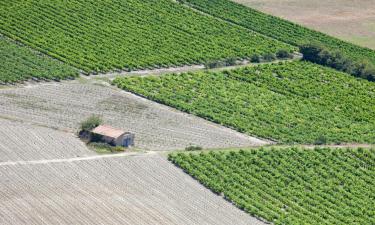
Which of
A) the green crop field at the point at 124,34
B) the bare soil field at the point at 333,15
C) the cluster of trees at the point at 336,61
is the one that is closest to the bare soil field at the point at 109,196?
the green crop field at the point at 124,34

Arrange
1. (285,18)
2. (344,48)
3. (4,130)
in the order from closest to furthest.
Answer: (4,130) < (344,48) < (285,18)

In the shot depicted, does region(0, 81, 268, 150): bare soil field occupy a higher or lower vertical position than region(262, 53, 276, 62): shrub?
lower

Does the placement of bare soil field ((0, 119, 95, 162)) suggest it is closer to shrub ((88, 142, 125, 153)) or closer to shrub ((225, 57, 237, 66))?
shrub ((88, 142, 125, 153))

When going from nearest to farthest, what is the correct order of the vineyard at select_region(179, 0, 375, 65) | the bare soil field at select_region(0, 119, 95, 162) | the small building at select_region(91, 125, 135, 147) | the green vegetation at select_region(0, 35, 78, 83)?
the bare soil field at select_region(0, 119, 95, 162) → the small building at select_region(91, 125, 135, 147) → the green vegetation at select_region(0, 35, 78, 83) → the vineyard at select_region(179, 0, 375, 65)

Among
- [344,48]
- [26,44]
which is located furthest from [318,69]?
[26,44]

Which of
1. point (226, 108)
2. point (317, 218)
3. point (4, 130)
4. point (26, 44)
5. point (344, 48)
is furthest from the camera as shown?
point (344, 48)

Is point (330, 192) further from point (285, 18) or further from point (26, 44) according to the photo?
point (285, 18)

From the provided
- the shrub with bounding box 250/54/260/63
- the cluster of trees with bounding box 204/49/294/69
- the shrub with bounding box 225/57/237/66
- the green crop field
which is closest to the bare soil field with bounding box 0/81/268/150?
the green crop field
